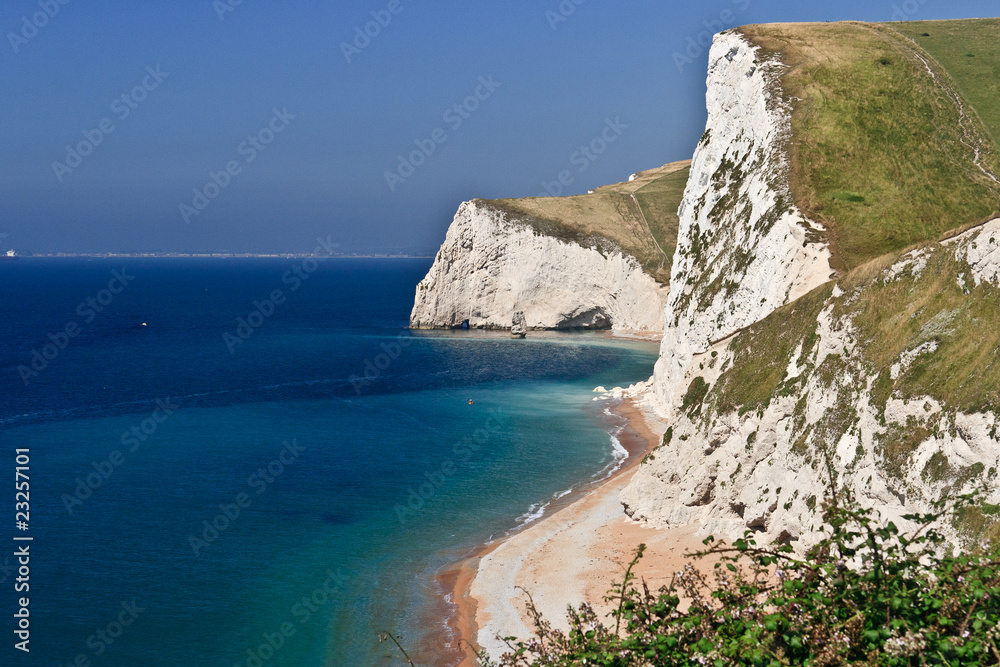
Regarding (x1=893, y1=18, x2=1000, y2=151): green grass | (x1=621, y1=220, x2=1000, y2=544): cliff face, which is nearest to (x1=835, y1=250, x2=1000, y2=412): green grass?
(x1=621, y1=220, x2=1000, y2=544): cliff face

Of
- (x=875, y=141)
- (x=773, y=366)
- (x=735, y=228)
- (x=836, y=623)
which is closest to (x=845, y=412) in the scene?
(x=773, y=366)

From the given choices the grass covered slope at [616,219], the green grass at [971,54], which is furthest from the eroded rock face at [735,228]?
the grass covered slope at [616,219]

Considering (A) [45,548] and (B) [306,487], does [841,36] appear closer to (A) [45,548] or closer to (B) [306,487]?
(B) [306,487]

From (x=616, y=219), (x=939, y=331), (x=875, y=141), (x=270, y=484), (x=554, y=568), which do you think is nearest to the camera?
(x=939, y=331)

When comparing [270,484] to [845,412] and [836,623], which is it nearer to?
[845,412]

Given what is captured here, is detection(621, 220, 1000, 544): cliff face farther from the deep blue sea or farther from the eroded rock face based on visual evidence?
the deep blue sea

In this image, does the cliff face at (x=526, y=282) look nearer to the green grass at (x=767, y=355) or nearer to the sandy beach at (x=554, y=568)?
the sandy beach at (x=554, y=568)
